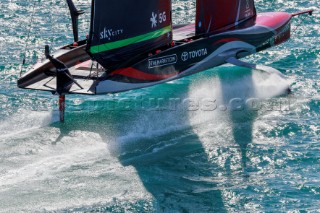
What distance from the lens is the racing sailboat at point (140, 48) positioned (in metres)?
17.2

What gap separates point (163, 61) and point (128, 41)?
99 centimetres

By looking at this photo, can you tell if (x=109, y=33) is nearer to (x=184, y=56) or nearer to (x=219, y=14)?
(x=184, y=56)

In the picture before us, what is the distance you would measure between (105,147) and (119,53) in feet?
8.07

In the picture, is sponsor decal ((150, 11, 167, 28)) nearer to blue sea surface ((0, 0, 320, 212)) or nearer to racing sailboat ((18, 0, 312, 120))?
racing sailboat ((18, 0, 312, 120))

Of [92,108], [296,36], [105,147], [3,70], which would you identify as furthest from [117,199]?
[296,36]

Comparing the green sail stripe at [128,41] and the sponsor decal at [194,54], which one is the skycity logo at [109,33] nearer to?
the green sail stripe at [128,41]

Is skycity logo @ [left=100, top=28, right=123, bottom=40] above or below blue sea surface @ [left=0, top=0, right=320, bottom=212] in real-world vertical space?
above

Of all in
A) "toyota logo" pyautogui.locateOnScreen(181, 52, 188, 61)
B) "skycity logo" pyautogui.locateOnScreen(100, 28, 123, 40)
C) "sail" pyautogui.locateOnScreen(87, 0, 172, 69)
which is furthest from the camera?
"toyota logo" pyautogui.locateOnScreen(181, 52, 188, 61)

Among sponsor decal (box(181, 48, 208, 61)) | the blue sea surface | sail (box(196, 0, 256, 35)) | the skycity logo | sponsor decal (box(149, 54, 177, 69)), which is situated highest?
the skycity logo

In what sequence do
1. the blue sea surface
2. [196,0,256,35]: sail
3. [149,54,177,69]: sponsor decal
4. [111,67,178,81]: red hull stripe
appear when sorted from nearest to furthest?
the blue sea surface < [111,67,178,81]: red hull stripe < [149,54,177,69]: sponsor decal < [196,0,256,35]: sail

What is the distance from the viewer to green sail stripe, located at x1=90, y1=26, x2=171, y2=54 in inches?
685

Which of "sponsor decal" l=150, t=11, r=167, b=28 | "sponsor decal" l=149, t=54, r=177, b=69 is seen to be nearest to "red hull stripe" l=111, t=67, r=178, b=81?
"sponsor decal" l=149, t=54, r=177, b=69

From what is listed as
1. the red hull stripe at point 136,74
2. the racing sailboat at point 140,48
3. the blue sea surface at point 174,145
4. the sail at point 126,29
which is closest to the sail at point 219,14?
the racing sailboat at point 140,48

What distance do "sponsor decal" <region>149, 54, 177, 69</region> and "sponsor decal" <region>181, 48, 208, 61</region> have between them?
295 millimetres
